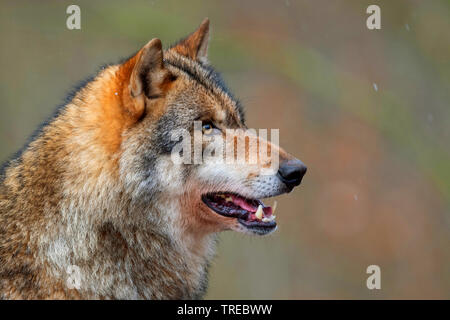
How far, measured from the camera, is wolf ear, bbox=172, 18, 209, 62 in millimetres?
5141

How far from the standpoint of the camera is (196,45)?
5.20 meters

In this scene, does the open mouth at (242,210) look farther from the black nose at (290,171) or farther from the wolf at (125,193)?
the black nose at (290,171)

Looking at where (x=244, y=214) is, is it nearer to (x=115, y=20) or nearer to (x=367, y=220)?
(x=115, y=20)

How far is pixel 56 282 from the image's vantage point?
401 cm

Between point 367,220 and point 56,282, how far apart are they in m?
9.23

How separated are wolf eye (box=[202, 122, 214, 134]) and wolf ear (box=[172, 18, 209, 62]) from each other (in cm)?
91

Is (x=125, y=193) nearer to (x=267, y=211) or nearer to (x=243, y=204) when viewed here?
(x=243, y=204)

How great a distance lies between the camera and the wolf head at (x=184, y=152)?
4.18 meters

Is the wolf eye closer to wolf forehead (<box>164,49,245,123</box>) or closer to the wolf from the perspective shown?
the wolf

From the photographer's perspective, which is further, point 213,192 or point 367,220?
point 367,220

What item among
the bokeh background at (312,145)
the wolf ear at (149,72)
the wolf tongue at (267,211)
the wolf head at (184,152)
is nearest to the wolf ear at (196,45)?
the wolf head at (184,152)

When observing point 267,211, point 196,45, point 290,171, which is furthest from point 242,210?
point 196,45

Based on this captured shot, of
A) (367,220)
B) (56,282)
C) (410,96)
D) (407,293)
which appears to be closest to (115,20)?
(410,96)

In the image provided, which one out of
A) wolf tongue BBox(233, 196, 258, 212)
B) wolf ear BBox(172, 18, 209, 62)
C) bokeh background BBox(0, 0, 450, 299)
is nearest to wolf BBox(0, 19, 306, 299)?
wolf tongue BBox(233, 196, 258, 212)
